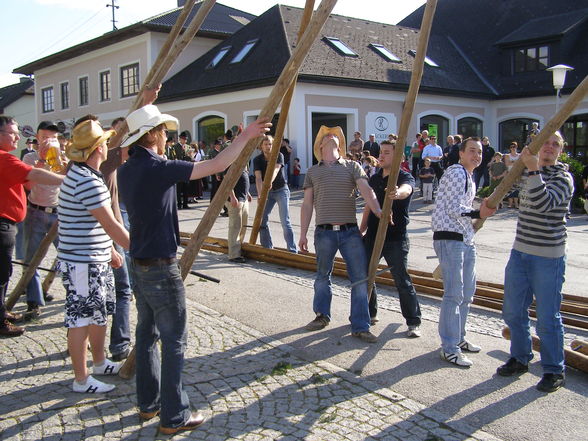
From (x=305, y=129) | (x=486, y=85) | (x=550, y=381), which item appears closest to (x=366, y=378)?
(x=550, y=381)

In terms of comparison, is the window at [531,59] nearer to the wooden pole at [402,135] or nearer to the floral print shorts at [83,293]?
the wooden pole at [402,135]

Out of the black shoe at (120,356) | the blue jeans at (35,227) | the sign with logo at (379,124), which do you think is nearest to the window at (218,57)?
the sign with logo at (379,124)

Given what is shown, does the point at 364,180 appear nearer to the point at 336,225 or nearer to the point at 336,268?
the point at 336,225

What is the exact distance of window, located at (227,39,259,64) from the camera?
2572cm

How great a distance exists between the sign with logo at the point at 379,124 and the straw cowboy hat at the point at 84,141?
20.8m

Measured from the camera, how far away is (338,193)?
5844 millimetres

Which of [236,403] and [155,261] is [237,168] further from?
[236,403]

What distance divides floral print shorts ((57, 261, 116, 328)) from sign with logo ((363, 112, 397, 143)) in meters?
20.9

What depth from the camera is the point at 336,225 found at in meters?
5.82

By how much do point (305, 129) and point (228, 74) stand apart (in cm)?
488

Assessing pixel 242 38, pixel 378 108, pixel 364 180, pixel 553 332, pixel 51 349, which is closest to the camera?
pixel 553 332

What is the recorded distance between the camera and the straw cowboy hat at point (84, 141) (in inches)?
170

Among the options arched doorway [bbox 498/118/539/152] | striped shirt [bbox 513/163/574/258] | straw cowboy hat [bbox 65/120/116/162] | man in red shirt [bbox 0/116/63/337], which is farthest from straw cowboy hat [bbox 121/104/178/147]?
arched doorway [bbox 498/118/539/152]

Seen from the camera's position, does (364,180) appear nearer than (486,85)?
Yes
